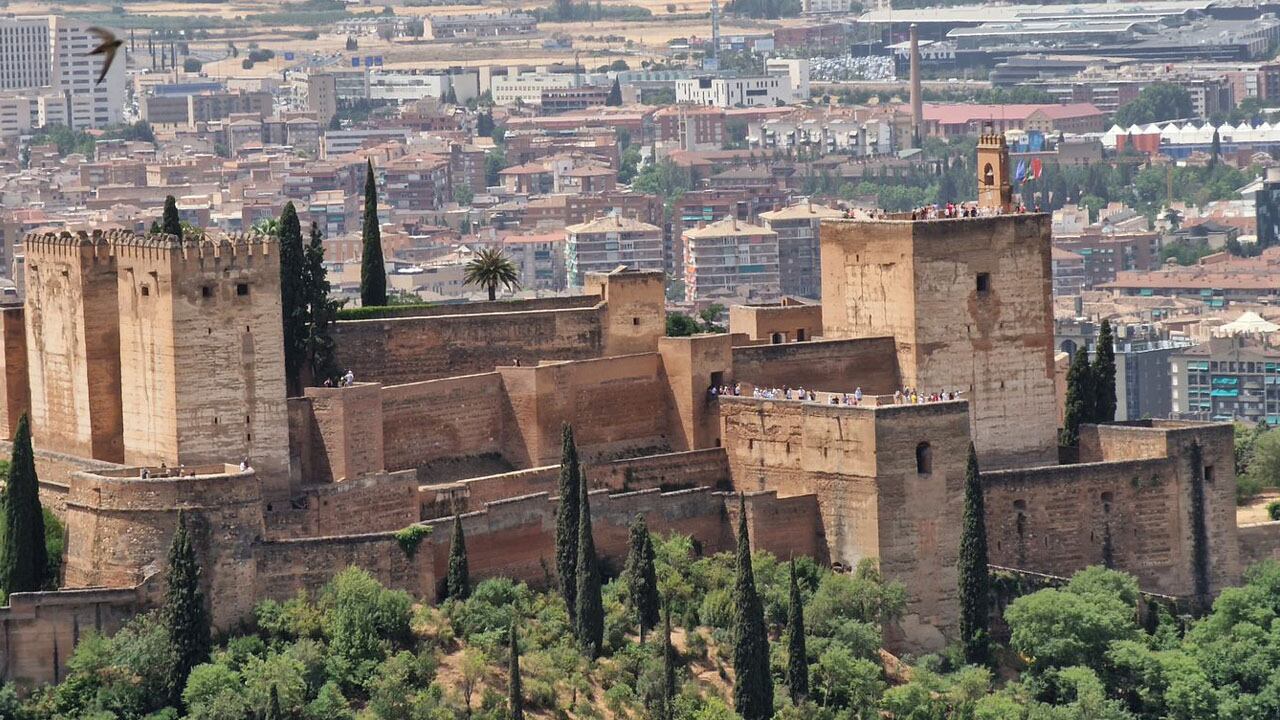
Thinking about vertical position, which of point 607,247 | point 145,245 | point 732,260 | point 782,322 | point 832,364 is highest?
point 145,245

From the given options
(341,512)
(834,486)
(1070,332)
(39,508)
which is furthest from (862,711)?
(1070,332)

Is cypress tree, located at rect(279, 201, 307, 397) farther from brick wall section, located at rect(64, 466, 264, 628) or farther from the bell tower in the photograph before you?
the bell tower

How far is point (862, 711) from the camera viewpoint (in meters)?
53.5

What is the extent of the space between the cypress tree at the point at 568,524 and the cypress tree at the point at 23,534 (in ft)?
22.7

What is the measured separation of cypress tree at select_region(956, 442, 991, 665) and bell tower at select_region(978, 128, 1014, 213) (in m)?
7.43

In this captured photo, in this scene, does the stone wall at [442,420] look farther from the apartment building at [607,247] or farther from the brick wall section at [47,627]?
the apartment building at [607,247]

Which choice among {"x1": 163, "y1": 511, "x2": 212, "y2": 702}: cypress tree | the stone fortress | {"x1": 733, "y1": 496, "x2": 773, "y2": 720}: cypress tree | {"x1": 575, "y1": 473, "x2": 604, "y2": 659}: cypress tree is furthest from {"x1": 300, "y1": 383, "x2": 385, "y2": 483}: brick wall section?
{"x1": 733, "y1": 496, "x2": 773, "y2": 720}: cypress tree

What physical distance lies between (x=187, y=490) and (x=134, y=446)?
2.91 meters

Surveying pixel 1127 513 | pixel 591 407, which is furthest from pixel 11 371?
pixel 1127 513

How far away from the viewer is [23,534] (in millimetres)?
50719

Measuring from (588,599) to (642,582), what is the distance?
109 centimetres

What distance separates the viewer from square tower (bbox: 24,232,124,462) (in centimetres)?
5409

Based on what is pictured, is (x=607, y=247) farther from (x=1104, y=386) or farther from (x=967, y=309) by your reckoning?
(x=967, y=309)

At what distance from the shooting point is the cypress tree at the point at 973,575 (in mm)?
55469
